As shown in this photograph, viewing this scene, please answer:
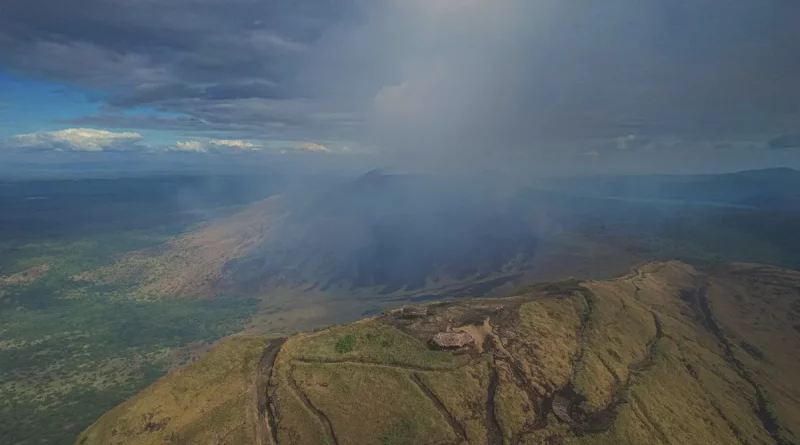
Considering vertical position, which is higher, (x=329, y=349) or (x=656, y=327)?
(x=329, y=349)

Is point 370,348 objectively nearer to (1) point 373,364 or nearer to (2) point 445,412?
(1) point 373,364

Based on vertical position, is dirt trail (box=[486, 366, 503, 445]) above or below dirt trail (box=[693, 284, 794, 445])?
above

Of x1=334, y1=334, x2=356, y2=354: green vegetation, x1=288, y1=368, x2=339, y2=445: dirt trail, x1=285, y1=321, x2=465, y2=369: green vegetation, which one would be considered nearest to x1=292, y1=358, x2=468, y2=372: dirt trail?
x1=285, y1=321, x2=465, y2=369: green vegetation

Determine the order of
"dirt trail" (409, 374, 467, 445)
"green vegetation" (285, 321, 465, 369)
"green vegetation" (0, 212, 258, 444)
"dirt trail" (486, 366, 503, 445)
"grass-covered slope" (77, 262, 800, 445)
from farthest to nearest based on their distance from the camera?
"green vegetation" (0, 212, 258, 444)
"green vegetation" (285, 321, 465, 369)
"dirt trail" (486, 366, 503, 445)
"dirt trail" (409, 374, 467, 445)
"grass-covered slope" (77, 262, 800, 445)

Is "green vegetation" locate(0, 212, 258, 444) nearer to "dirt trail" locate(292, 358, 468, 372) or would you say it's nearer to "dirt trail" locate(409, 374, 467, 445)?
"dirt trail" locate(292, 358, 468, 372)

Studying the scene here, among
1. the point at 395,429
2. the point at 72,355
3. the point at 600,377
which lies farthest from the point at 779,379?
the point at 72,355

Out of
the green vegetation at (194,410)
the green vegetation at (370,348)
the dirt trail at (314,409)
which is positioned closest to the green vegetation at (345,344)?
the green vegetation at (370,348)

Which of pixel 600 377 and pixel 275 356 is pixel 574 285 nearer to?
pixel 600 377

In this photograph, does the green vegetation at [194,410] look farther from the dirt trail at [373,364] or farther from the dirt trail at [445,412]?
the dirt trail at [445,412]

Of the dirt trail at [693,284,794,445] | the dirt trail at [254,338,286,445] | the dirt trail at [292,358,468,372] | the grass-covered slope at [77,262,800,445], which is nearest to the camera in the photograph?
the dirt trail at [254,338,286,445]
